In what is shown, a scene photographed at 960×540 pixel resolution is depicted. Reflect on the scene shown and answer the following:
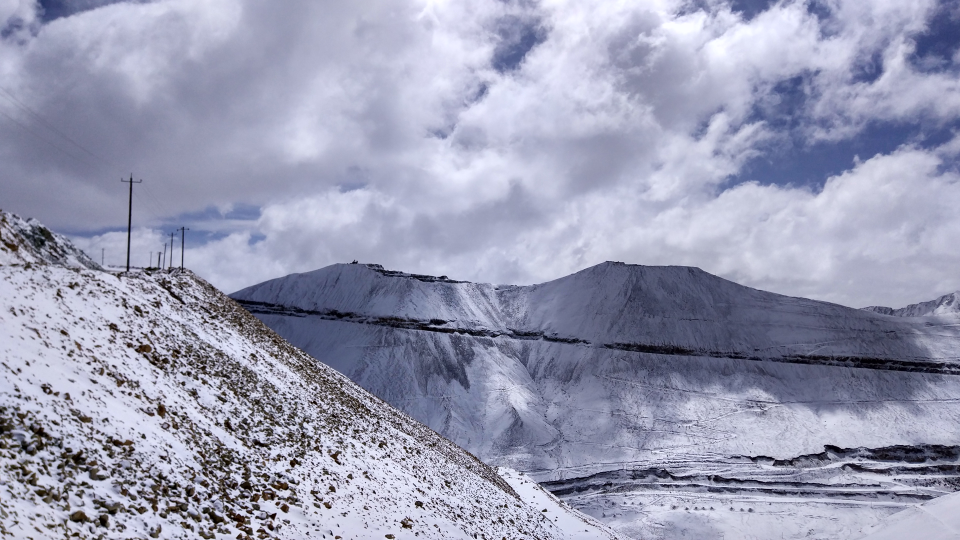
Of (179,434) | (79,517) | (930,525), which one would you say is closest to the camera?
(79,517)

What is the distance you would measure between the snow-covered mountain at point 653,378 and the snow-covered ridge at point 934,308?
100 feet

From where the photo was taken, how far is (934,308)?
408 feet

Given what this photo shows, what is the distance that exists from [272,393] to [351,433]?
10.8 ft

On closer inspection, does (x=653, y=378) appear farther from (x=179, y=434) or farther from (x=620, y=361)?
(x=179, y=434)

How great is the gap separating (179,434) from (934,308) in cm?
14259

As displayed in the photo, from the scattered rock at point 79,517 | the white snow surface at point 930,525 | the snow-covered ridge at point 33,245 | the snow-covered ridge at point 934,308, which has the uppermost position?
the snow-covered ridge at point 934,308

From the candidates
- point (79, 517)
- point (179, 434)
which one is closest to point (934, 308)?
point (179, 434)

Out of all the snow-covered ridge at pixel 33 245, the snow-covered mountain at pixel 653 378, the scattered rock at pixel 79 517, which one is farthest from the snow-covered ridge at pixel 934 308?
the scattered rock at pixel 79 517

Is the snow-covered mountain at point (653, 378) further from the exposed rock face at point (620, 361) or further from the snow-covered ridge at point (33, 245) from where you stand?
the snow-covered ridge at point (33, 245)

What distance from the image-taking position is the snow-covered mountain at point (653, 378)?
6025cm

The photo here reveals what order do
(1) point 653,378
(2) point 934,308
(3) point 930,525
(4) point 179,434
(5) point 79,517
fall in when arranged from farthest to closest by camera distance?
(2) point 934,308, (1) point 653,378, (4) point 179,434, (3) point 930,525, (5) point 79,517

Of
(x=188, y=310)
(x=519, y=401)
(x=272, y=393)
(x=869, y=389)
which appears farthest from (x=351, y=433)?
(x=869, y=389)

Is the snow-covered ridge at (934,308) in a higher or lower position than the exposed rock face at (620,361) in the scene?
higher

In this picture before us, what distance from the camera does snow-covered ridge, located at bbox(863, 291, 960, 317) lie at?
4550 inches
